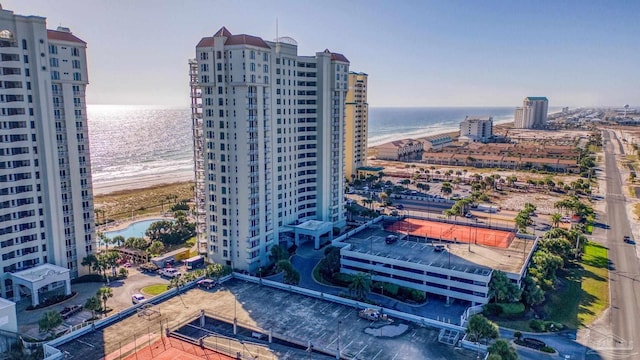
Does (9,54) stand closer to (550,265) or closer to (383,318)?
(383,318)

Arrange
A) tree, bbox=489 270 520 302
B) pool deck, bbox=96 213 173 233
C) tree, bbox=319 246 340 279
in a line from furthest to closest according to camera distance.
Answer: pool deck, bbox=96 213 173 233, tree, bbox=319 246 340 279, tree, bbox=489 270 520 302

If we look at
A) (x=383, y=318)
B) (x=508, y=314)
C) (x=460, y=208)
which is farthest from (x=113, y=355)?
(x=460, y=208)

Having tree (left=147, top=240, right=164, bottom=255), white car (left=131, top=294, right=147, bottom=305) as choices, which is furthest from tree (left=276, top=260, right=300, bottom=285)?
tree (left=147, top=240, right=164, bottom=255)

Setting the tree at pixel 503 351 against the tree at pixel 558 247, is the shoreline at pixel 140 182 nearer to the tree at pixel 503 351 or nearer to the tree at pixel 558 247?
the tree at pixel 558 247

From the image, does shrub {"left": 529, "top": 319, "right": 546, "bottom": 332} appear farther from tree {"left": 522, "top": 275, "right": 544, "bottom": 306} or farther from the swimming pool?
the swimming pool

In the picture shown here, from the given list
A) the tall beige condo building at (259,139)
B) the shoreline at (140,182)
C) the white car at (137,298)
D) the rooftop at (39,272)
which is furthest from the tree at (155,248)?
the shoreline at (140,182)

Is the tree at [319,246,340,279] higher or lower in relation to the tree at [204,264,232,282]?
lower

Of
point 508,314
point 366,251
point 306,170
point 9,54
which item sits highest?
point 9,54
